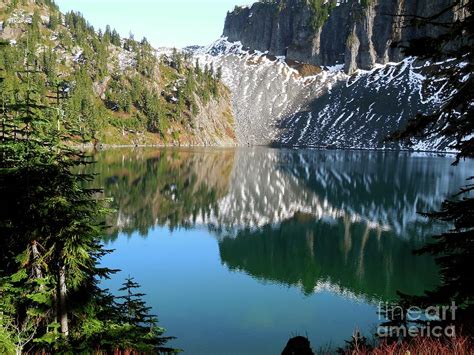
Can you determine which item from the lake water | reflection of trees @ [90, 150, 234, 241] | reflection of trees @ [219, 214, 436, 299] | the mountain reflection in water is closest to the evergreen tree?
the mountain reflection in water

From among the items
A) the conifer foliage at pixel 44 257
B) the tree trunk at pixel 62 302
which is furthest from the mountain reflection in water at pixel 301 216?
the tree trunk at pixel 62 302

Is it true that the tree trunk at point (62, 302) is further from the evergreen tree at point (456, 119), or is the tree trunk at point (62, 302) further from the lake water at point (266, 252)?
the lake water at point (266, 252)

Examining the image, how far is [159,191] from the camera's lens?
8281 cm

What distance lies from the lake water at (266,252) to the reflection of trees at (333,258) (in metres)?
0.14

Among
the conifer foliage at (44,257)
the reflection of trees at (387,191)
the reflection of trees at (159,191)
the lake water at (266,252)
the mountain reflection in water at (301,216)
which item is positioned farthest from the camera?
the reflection of trees at (387,191)

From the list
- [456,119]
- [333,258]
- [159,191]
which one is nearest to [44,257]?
[456,119]

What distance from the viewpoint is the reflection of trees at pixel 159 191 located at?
6238 cm

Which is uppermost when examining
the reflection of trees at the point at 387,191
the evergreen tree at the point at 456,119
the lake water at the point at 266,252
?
the evergreen tree at the point at 456,119

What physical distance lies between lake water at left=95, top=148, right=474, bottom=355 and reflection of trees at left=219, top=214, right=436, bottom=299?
0.47 ft

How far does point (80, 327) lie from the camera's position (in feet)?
36.4

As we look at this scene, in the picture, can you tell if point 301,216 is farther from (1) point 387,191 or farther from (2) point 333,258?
(1) point 387,191

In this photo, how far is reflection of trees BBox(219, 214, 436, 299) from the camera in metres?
37.2

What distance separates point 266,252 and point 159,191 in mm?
40276

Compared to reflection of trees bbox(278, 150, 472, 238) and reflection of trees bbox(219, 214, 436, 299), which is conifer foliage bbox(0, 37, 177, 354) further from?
reflection of trees bbox(278, 150, 472, 238)
